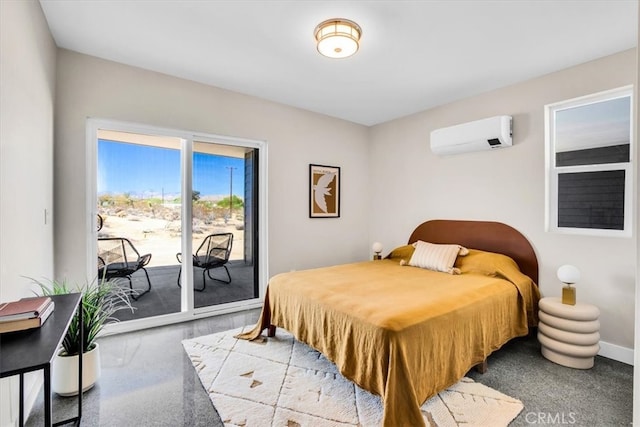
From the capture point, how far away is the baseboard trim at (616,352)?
8.13 feet

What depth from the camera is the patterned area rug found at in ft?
5.84

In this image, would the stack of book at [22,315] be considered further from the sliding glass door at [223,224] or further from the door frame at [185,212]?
the sliding glass door at [223,224]

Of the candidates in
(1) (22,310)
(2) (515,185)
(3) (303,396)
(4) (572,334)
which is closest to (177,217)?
(1) (22,310)

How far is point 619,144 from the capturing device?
2.66 meters

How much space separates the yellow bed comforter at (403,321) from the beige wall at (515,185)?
49 centimetres

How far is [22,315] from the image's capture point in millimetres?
1201

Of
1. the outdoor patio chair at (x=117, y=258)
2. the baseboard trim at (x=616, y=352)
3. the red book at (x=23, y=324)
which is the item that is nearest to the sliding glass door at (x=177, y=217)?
the outdoor patio chair at (x=117, y=258)

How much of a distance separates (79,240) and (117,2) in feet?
6.48

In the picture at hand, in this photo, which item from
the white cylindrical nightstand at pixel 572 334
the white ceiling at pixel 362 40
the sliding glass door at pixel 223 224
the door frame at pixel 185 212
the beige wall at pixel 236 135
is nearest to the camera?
the white ceiling at pixel 362 40

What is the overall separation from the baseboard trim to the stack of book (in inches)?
154

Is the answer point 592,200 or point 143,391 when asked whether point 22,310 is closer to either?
point 143,391

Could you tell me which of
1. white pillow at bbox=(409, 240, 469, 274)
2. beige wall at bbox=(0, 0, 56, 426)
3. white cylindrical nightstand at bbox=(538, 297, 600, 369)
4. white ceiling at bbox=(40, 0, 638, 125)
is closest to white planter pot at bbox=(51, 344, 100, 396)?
beige wall at bbox=(0, 0, 56, 426)

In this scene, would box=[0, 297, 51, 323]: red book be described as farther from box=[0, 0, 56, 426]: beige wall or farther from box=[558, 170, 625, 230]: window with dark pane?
Answer: box=[558, 170, 625, 230]: window with dark pane

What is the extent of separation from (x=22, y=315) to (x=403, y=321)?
1.80m
